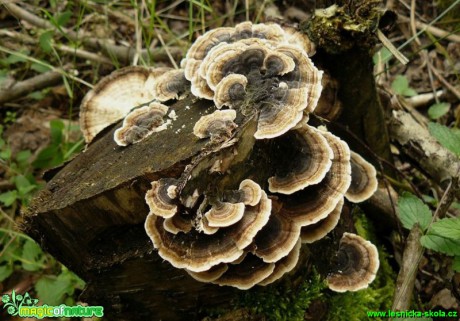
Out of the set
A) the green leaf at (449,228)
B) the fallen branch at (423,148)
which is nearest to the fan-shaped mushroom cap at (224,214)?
the green leaf at (449,228)

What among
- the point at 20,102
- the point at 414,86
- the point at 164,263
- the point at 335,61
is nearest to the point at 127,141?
the point at 164,263

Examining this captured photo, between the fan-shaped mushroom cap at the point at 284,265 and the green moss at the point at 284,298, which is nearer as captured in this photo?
the fan-shaped mushroom cap at the point at 284,265

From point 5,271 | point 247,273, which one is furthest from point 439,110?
point 5,271

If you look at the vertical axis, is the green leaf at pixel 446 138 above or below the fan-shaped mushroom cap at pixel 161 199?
below

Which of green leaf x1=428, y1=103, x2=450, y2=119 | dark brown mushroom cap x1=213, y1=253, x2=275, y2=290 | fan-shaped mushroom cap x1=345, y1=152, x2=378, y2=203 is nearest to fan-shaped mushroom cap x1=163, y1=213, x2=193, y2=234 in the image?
dark brown mushroom cap x1=213, y1=253, x2=275, y2=290

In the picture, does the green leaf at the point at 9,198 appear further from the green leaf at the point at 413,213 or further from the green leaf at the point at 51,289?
the green leaf at the point at 413,213

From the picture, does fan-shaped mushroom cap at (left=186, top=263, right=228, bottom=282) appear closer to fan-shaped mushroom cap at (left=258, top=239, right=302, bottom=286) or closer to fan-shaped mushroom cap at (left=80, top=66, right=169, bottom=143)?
fan-shaped mushroom cap at (left=258, top=239, right=302, bottom=286)

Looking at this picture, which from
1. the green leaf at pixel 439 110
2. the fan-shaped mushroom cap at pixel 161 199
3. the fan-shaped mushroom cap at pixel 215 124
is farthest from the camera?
the green leaf at pixel 439 110

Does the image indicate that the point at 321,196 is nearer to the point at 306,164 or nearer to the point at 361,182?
the point at 306,164
